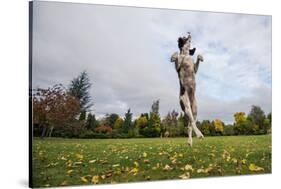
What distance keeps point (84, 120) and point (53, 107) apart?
0.45m

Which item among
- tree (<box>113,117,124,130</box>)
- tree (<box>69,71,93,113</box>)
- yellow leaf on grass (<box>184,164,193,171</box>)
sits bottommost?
yellow leaf on grass (<box>184,164,193,171</box>)

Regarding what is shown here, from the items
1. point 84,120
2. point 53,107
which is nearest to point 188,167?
point 84,120

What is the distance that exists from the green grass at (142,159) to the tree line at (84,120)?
0.11 meters

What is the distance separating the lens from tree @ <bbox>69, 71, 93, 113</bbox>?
6883mm

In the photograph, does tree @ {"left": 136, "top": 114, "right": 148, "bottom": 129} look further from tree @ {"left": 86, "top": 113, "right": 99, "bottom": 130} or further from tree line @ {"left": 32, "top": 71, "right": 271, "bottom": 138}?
tree @ {"left": 86, "top": 113, "right": 99, "bottom": 130}

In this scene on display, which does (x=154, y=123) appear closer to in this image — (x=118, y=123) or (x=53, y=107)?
(x=118, y=123)

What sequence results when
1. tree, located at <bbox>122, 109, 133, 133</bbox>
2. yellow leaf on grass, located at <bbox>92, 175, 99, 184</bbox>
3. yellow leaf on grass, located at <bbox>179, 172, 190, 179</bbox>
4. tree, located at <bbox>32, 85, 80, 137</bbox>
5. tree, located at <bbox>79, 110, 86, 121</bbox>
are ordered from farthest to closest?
yellow leaf on grass, located at <bbox>179, 172, 190, 179</bbox> < tree, located at <bbox>122, 109, 133, 133</bbox> < tree, located at <bbox>79, 110, 86, 121</bbox> < yellow leaf on grass, located at <bbox>92, 175, 99, 184</bbox> < tree, located at <bbox>32, 85, 80, 137</bbox>

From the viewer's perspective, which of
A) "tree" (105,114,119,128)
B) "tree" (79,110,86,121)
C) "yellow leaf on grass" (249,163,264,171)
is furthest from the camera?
"yellow leaf on grass" (249,163,264,171)

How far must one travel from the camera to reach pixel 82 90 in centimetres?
691

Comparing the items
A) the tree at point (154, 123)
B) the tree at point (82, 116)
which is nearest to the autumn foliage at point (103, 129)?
the tree at point (82, 116)

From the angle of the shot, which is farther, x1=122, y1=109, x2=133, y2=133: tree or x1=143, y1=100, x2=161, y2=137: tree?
x1=143, y1=100, x2=161, y2=137: tree

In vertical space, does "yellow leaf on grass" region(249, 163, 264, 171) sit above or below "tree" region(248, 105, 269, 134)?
below

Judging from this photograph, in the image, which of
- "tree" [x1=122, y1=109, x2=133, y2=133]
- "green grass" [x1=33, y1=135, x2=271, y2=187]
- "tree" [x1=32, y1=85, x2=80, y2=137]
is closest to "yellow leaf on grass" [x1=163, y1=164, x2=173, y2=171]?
"green grass" [x1=33, y1=135, x2=271, y2=187]

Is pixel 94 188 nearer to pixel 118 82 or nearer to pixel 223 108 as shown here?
pixel 118 82
